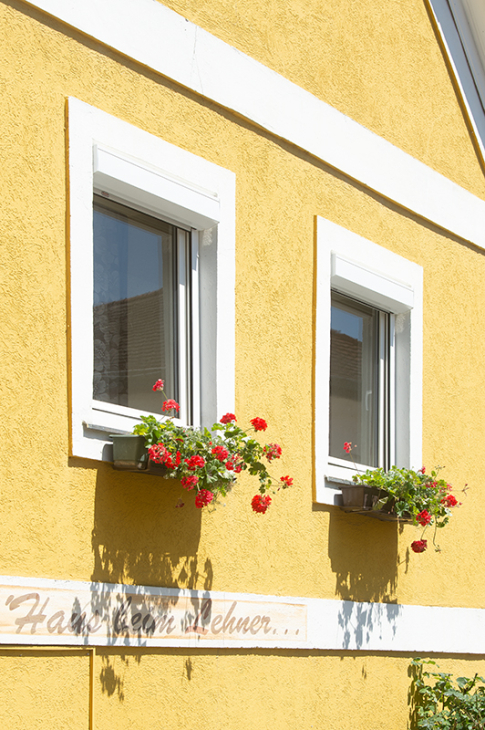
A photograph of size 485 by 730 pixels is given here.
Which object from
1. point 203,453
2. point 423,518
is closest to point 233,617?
point 203,453

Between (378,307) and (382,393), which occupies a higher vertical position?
(378,307)

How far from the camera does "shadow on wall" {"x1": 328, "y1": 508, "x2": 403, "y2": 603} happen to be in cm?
573

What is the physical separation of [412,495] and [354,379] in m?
0.95

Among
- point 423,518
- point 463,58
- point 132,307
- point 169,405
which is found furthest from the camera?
point 463,58

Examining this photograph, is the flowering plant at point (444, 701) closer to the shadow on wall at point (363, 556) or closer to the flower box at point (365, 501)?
the shadow on wall at point (363, 556)

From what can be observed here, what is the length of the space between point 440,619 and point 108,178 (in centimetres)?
370

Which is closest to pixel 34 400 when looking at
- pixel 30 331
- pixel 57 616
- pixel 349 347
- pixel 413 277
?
pixel 30 331

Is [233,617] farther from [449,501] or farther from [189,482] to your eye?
[449,501]

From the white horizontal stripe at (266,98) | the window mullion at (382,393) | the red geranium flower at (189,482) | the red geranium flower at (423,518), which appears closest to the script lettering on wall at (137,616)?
the red geranium flower at (189,482)

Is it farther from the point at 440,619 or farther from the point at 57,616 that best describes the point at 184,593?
the point at 440,619

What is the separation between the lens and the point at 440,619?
6.51m

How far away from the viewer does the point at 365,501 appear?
561 cm

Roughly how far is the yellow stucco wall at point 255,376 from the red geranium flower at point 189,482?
10.5 inches

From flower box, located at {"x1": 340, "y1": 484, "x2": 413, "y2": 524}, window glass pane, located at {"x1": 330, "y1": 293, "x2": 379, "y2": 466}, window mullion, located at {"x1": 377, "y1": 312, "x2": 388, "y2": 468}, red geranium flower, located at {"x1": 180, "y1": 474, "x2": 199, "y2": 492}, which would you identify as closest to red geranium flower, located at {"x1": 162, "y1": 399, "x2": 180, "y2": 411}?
red geranium flower, located at {"x1": 180, "y1": 474, "x2": 199, "y2": 492}
